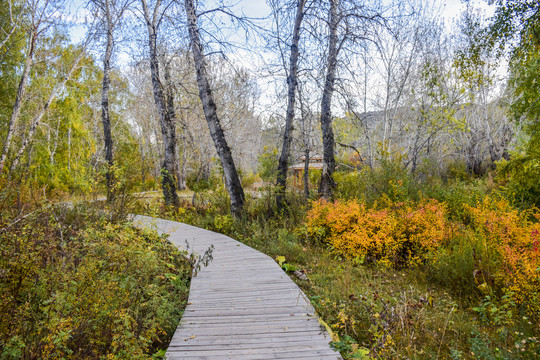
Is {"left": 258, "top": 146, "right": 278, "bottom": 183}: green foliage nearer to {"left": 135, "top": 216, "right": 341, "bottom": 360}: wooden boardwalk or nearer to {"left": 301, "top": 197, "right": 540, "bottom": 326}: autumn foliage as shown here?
{"left": 301, "top": 197, "right": 540, "bottom": 326}: autumn foliage

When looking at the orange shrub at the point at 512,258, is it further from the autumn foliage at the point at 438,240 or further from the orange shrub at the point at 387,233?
the orange shrub at the point at 387,233

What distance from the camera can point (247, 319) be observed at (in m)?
3.11

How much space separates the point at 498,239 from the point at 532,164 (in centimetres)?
250

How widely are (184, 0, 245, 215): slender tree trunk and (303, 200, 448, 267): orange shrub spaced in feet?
8.75

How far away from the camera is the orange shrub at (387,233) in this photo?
201 inches

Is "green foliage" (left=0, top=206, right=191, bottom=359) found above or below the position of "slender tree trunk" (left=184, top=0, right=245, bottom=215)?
below

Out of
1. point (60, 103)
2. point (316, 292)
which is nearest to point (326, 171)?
point (316, 292)

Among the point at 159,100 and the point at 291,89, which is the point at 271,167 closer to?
the point at 291,89

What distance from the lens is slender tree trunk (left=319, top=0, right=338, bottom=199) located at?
26.7 feet

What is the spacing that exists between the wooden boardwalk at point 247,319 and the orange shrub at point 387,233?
1492 mm

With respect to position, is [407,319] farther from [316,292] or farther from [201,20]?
[201,20]

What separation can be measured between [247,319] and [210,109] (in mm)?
5618

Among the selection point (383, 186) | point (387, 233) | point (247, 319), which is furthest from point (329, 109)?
point (247, 319)

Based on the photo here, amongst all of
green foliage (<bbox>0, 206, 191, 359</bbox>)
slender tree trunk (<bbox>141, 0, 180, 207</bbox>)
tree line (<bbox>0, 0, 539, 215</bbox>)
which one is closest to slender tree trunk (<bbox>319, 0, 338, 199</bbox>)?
tree line (<bbox>0, 0, 539, 215</bbox>)
